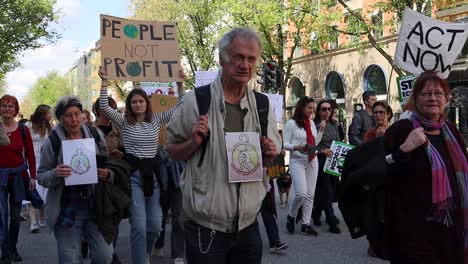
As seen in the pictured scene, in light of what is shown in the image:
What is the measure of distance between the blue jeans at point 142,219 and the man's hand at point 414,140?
112 inches

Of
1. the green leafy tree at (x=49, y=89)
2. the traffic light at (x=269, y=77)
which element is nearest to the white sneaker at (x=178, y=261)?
the traffic light at (x=269, y=77)

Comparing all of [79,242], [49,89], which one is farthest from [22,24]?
[49,89]

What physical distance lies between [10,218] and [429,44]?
5278mm

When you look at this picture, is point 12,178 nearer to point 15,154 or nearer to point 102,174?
point 15,154

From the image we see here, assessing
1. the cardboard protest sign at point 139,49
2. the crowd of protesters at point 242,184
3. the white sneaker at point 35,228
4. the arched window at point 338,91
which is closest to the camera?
the crowd of protesters at point 242,184

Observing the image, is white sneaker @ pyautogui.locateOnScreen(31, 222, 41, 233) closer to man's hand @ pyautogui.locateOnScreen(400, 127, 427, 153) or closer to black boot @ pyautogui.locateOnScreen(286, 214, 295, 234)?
black boot @ pyautogui.locateOnScreen(286, 214, 295, 234)

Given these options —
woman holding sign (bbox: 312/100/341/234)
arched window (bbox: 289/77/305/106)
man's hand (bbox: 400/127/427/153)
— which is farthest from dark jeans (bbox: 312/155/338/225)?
arched window (bbox: 289/77/305/106)

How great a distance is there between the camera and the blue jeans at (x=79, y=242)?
4445mm

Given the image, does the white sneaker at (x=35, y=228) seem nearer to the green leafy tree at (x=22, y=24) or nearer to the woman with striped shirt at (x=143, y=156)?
the woman with striped shirt at (x=143, y=156)

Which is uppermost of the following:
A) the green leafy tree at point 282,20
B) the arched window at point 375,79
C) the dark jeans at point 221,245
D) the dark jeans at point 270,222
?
the green leafy tree at point 282,20

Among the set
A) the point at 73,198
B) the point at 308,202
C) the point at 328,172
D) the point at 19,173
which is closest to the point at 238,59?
the point at 73,198

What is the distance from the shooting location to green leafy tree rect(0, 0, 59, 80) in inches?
1254

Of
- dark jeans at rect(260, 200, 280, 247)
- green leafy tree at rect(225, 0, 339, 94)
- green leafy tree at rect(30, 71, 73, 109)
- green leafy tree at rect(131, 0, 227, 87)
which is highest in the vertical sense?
green leafy tree at rect(30, 71, 73, 109)

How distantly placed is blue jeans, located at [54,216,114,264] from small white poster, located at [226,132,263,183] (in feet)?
6.43
